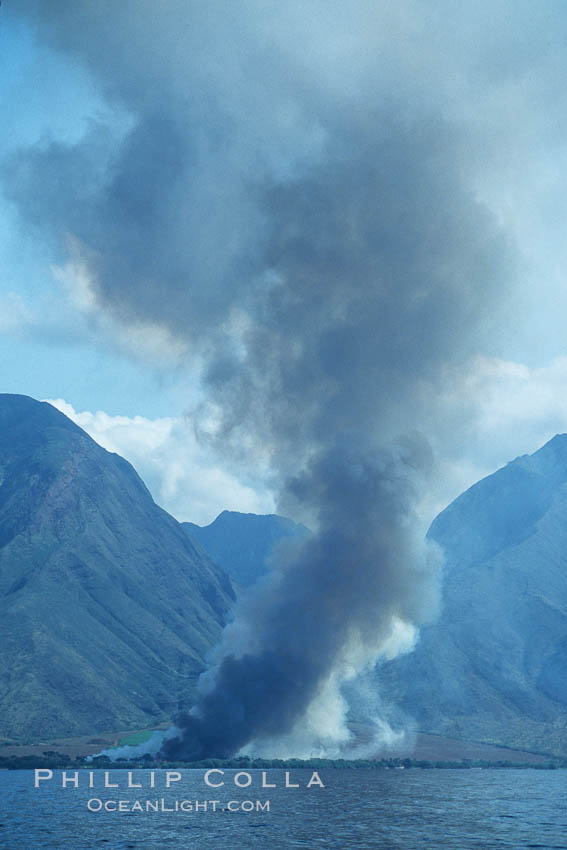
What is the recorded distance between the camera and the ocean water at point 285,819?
10425 cm

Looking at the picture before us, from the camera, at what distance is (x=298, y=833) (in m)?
113

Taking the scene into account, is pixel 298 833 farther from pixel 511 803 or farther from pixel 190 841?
pixel 511 803

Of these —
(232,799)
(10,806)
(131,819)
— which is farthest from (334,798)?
(10,806)

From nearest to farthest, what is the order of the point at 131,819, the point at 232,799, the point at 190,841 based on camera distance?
the point at 190,841
the point at 131,819
the point at 232,799

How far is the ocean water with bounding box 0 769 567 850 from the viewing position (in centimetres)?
10425

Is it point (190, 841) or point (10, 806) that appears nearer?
point (190, 841)

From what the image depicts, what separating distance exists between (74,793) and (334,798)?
5667 cm

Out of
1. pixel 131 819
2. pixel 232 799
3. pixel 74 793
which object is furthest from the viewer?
pixel 74 793

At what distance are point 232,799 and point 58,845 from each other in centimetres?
7240

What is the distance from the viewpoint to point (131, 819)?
130m

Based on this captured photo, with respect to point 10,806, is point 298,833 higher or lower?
lower

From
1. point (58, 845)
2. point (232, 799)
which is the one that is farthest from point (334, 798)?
point (58, 845)

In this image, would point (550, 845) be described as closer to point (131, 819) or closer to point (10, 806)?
point (131, 819)

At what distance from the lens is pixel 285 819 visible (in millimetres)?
129750
